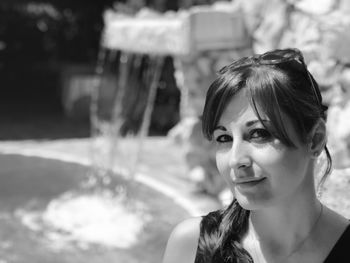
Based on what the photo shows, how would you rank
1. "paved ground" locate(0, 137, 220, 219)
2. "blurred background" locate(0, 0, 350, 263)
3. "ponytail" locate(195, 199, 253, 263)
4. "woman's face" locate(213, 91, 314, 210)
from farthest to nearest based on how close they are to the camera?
"paved ground" locate(0, 137, 220, 219) → "blurred background" locate(0, 0, 350, 263) → "ponytail" locate(195, 199, 253, 263) → "woman's face" locate(213, 91, 314, 210)

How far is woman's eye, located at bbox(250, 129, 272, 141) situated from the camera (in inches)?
45.9

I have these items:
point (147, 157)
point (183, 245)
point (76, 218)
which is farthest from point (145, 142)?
point (183, 245)

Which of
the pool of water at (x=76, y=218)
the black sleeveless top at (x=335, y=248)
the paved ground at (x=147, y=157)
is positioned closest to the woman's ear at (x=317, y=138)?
the black sleeveless top at (x=335, y=248)

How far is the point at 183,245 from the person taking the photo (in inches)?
51.1

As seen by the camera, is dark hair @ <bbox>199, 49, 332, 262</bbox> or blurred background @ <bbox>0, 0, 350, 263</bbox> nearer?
dark hair @ <bbox>199, 49, 332, 262</bbox>

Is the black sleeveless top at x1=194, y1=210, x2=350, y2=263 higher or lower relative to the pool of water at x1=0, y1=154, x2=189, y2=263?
higher

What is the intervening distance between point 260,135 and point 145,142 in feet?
22.4

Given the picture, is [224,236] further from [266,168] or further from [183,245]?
[266,168]

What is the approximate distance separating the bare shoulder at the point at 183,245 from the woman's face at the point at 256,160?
19cm

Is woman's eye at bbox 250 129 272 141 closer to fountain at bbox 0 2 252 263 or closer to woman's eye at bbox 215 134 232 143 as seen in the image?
woman's eye at bbox 215 134 232 143

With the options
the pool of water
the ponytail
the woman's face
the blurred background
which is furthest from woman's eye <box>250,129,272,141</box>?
A: the pool of water

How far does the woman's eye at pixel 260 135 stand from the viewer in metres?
1.17

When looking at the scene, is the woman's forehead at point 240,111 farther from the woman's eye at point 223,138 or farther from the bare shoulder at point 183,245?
the bare shoulder at point 183,245

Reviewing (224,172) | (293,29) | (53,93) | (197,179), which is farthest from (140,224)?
(53,93)
